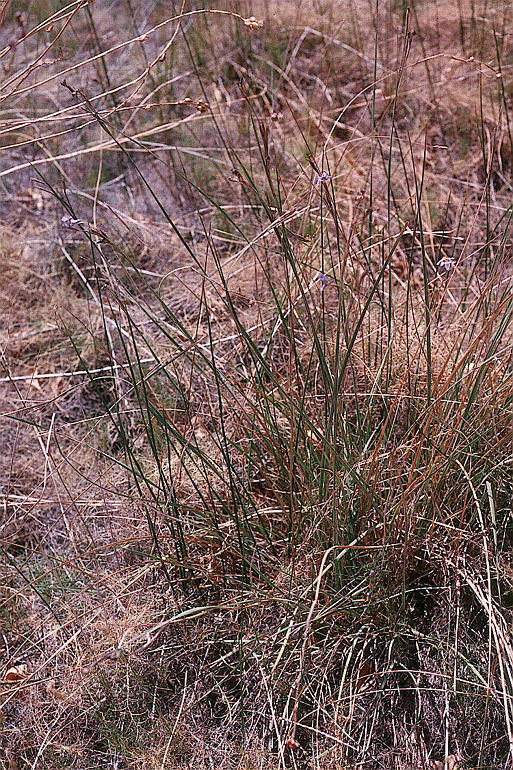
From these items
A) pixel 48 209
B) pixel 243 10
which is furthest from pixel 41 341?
pixel 243 10

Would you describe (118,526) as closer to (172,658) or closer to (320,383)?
(172,658)

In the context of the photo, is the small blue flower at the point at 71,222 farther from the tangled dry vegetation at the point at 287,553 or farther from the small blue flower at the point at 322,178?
the small blue flower at the point at 322,178

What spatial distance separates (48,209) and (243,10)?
1.15 meters

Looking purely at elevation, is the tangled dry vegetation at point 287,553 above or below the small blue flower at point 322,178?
below

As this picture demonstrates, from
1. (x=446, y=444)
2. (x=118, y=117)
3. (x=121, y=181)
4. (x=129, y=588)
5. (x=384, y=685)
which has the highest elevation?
(x=118, y=117)

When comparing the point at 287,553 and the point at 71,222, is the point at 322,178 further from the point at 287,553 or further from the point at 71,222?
the point at 287,553

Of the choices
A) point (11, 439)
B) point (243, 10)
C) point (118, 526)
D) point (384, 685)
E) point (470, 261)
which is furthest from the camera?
point (243, 10)

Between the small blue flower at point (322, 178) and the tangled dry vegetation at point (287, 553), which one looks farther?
the tangled dry vegetation at point (287, 553)

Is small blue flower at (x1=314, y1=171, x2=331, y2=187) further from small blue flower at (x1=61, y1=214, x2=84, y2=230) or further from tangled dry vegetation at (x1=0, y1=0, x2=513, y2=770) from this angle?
small blue flower at (x1=61, y1=214, x2=84, y2=230)

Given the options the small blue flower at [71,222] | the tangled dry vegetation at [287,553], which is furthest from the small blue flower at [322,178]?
Result: the small blue flower at [71,222]

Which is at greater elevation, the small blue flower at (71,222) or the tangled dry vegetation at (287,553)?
the small blue flower at (71,222)

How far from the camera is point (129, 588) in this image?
1479 millimetres

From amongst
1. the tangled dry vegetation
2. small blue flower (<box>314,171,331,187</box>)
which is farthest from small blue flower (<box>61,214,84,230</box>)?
small blue flower (<box>314,171,331,187</box>)

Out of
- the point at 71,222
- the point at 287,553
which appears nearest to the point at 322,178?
the point at 71,222
